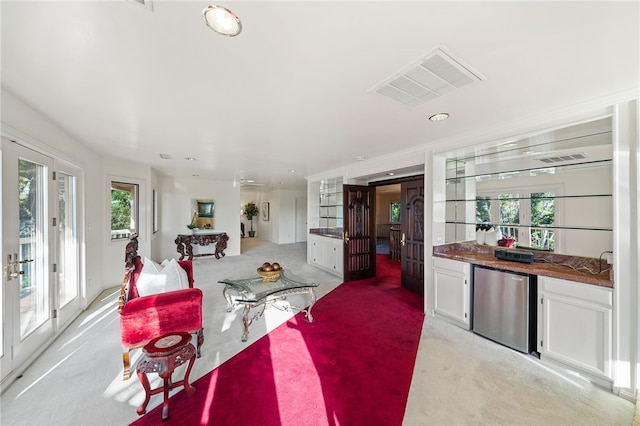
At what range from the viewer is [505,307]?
2.57 meters

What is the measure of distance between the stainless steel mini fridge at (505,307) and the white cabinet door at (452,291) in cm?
10

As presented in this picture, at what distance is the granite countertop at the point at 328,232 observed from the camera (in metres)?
5.65

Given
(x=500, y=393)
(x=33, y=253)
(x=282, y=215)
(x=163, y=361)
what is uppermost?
(x=282, y=215)

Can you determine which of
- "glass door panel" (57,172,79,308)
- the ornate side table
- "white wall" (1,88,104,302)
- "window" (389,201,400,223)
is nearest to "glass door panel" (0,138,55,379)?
"white wall" (1,88,104,302)

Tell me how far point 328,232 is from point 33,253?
4839mm

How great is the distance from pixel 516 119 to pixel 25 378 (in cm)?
517

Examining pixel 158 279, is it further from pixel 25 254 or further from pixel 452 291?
pixel 452 291

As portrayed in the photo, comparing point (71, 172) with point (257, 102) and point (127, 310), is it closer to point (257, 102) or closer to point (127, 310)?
point (127, 310)

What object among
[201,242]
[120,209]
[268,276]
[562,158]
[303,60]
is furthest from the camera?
[201,242]

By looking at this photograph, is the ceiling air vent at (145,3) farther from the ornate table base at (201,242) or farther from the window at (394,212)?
the window at (394,212)

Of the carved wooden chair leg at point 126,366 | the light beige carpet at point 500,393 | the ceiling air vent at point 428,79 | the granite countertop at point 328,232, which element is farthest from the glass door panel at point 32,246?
the granite countertop at point 328,232

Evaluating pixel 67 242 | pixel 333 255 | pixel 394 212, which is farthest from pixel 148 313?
pixel 394 212

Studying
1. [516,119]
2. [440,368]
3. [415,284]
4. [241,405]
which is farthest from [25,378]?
[516,119]

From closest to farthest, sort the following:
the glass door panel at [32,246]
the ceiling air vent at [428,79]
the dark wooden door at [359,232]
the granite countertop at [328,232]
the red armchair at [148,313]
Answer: the ceiling air vent at [428,79] < the red armchair at [148,313] < the glass door panel at [32,246] < the dark wooden door at [359,232] < the granite countertop at [328,232]
